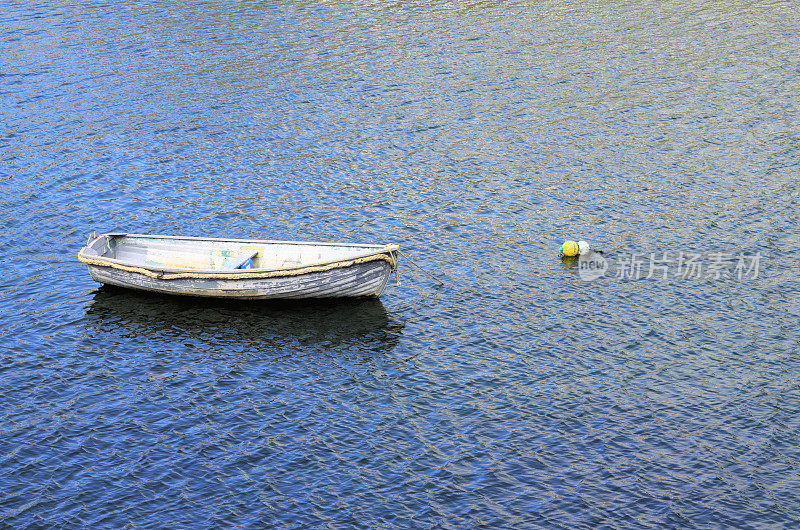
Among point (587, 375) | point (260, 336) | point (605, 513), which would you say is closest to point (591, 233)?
point (587, 375)

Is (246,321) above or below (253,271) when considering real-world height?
below

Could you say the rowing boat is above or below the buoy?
above

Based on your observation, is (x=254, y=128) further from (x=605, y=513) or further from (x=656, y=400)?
(x=605, y=513)

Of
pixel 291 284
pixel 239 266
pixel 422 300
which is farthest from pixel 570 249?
pixel 239 266

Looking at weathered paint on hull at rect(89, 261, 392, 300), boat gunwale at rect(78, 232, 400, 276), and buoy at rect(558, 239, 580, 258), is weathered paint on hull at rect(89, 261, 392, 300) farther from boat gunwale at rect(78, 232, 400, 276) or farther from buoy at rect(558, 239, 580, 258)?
buoy at rect(558, 239, 580, 258)

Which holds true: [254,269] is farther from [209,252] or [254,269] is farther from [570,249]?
[570,249]

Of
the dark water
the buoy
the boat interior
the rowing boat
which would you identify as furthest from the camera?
the buoy

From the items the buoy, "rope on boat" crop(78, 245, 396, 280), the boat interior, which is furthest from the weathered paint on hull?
the buoy

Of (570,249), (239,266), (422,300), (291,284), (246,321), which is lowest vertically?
(422,300)

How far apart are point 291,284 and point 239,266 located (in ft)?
7.97

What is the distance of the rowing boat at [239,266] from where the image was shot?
30297 millimetres

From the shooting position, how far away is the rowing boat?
99.4 ft

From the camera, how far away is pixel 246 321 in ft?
101

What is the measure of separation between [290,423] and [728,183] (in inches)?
968
